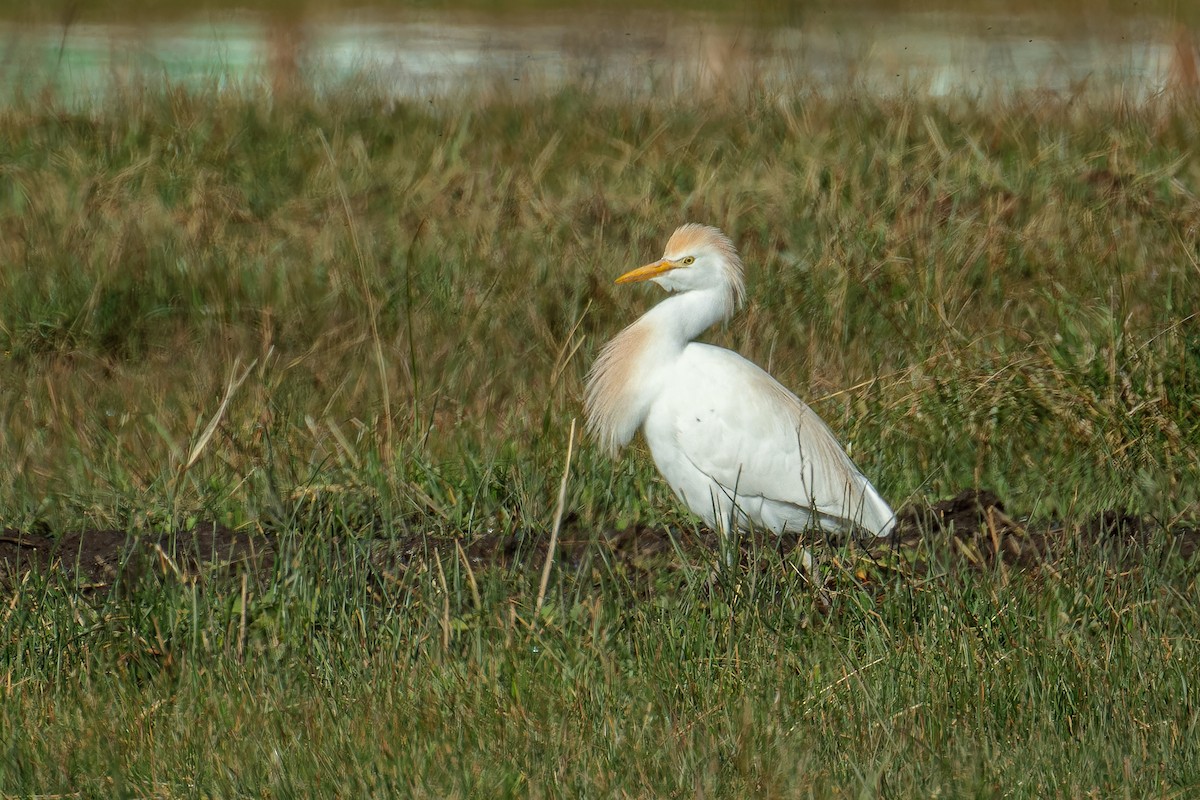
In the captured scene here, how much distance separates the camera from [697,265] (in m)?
4.23

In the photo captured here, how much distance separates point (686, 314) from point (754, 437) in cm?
39

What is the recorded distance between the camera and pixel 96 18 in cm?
1168

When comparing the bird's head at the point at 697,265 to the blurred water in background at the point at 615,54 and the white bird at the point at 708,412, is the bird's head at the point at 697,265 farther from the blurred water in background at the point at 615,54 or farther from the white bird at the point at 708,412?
the blurred water in background at the point at 615,54

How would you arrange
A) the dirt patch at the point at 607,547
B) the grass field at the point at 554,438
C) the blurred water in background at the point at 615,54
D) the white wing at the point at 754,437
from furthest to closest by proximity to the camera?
1. the blurred water in background at the point at 615,54
2. the white wing at the point at 754,437
3. the dirt patch at the point at 607,547
4. the grass field at the point at 554,438

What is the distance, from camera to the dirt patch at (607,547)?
3439mm

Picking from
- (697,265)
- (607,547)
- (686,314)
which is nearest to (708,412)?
(686,314)

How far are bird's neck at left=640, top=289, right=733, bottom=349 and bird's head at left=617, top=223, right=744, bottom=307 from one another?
27 millimetres

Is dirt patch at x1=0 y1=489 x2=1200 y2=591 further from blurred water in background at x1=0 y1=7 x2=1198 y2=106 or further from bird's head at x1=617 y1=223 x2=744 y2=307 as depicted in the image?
blurred water in background at x1=0 y1=7 x2=1198 y2=106

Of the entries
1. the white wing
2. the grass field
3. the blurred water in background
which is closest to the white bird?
the white wing

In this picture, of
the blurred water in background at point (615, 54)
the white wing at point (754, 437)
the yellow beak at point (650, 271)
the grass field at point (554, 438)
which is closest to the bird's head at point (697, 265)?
the yellow beak at point (650, 271)

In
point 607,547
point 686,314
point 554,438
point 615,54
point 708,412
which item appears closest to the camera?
point 607,547

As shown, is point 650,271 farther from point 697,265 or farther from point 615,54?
point 615,54

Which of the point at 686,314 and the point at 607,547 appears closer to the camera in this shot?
the point at 607,547

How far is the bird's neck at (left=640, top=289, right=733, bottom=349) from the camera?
4.23m
